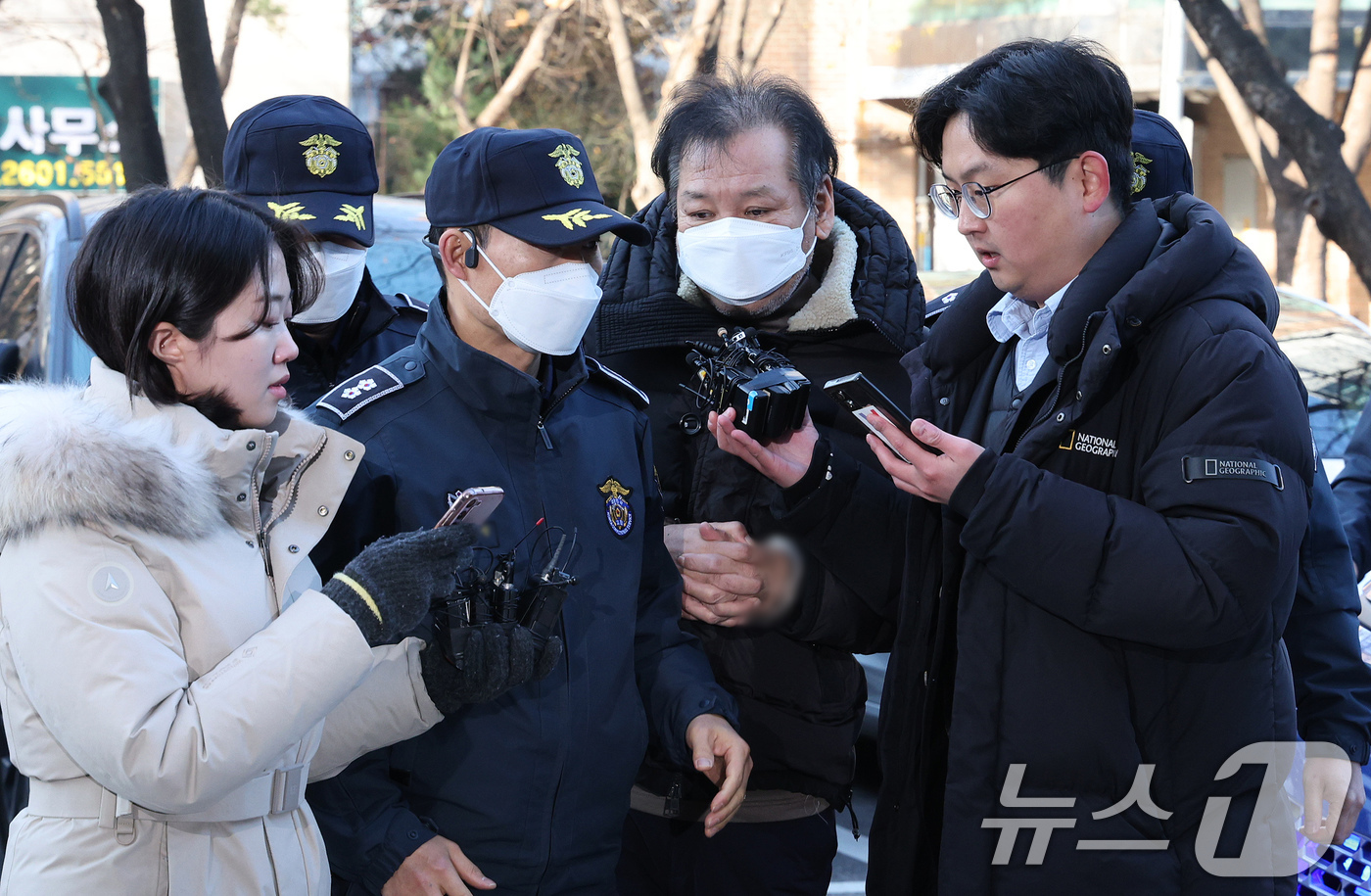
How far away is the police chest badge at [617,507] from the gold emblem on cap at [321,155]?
1507 mm

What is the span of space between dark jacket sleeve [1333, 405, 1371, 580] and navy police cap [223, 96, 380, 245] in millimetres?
2848

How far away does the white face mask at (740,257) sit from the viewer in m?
3.01

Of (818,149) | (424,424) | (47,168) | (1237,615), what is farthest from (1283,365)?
(47,168)

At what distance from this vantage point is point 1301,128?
7.86m

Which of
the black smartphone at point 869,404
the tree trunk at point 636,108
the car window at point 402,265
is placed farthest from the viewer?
the tree trunk at point 636,108

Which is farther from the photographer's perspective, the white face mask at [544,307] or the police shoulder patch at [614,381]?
the police shoulder patch at [614,381]

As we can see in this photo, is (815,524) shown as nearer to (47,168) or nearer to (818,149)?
(818,149)

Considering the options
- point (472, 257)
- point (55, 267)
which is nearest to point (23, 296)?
point (55, 267)

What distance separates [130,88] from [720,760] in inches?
208

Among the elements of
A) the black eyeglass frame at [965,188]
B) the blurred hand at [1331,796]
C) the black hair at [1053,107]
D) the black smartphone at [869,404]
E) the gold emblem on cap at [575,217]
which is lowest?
the blurred hand at [1331,796]

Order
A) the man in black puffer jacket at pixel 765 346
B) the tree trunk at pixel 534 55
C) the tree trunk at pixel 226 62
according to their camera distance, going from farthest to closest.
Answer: the tree trunk at pixel 534 55, the tree trunk at pixel 226 62, the man in black puffer jacket at pixel 765 346

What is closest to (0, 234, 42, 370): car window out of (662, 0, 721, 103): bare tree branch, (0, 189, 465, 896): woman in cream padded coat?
(0, 189, 465, 896): woman in cream padded coat

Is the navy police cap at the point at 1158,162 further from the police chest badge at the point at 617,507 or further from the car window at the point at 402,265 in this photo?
the car window at the point at 402,265

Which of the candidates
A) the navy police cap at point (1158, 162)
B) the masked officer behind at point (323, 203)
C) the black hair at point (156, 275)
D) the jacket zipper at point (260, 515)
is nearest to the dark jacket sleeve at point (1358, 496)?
the navy police cap at point (1158, 162)
